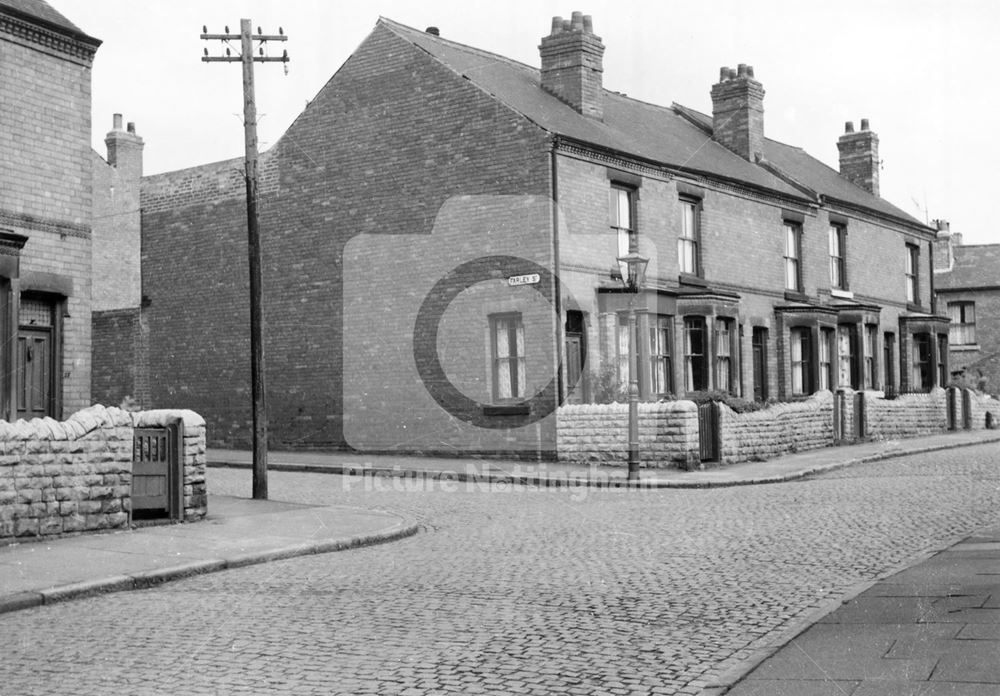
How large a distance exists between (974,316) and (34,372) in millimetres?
44943

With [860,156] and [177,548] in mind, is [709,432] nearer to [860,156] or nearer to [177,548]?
[177,548]

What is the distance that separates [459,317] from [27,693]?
19.3 metres

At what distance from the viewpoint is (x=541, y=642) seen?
23.5 ft

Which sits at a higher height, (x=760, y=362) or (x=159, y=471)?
(x=760, y=362)

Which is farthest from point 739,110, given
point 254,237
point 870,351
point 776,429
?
point 254,237

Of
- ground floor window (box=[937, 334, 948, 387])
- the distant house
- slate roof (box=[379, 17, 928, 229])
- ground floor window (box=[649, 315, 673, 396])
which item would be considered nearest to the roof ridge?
slate roof (box=[379, 17, 928, 229])

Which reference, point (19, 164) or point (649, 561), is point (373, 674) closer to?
point (649, 561)

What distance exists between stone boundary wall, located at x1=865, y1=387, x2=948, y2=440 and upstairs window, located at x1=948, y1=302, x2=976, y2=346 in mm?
18891

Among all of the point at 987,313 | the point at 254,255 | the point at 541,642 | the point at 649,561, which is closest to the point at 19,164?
the point at 254,255

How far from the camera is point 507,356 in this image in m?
24.8

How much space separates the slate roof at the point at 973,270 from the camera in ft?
170

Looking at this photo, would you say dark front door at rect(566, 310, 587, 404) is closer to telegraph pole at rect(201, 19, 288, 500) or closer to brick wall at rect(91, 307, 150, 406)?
telegraph pole at rect(201, 19, 288, 500)

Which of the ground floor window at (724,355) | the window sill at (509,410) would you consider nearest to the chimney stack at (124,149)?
the window sill at (509,410)

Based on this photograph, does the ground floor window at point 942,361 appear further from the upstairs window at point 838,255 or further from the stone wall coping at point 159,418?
the stone wall coping at point 159,418
